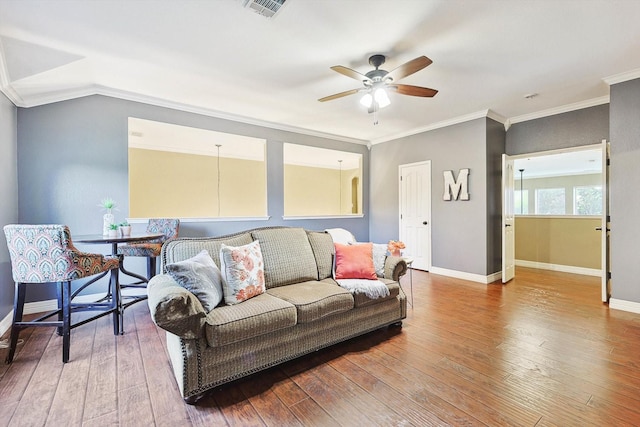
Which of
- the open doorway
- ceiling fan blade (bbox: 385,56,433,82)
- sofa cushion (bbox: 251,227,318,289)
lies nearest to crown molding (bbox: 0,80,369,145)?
sofa cushion (bbox: 251,227,318,289)

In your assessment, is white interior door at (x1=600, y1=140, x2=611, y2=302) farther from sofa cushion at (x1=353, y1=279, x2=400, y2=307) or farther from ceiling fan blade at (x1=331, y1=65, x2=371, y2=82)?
ceiling fan blade at (x1=331, y1=65, x2=371, y2=82)

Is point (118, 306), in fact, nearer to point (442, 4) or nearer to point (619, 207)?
point (442, 4)

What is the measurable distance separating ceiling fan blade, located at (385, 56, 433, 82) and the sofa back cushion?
81.7 inches

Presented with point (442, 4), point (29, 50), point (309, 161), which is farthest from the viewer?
point (309, 161)

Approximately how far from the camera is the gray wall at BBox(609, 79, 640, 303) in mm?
3258

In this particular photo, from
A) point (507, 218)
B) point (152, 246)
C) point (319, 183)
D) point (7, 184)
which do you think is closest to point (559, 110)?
point (507, 218)

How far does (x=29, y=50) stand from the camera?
2607mm

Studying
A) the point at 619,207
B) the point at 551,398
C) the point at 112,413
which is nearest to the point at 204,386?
the point at 112,413

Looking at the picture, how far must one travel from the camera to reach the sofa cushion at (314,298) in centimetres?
216

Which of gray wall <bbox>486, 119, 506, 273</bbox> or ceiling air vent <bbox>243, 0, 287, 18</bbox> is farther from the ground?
ceiling air vent <bbox>243, 0, 287, 18</bbox>

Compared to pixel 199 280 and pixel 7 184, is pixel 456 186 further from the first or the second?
pixel 7 184

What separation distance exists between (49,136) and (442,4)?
4.17 metres

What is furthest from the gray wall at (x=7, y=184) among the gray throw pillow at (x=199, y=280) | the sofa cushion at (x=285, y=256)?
the sofa cushion at (x=285, y=256)

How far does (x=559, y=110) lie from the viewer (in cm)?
427
